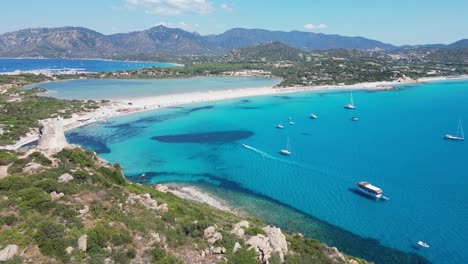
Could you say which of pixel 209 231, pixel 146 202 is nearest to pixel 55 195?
pixel 146 202

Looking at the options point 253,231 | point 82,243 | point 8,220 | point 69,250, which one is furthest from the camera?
point 253,231

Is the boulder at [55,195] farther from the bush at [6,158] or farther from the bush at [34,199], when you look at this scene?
the bush at [6,158]

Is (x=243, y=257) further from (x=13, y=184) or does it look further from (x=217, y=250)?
(x=13, y=184)

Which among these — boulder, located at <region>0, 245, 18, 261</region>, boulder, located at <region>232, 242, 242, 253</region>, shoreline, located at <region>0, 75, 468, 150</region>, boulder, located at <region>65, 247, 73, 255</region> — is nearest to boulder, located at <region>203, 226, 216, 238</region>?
boulder, located at <region>232, 242, 242, 253</region>

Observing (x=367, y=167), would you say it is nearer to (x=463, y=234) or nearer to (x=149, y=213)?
(x=463, y=234)

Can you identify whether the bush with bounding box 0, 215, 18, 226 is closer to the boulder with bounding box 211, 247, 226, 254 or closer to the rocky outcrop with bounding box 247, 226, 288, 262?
the boulder with bounding box 211, 247, 226, 254

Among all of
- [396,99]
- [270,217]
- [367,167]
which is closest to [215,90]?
[396,99]

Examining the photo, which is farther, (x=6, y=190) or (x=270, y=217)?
(x=270, y=217)
